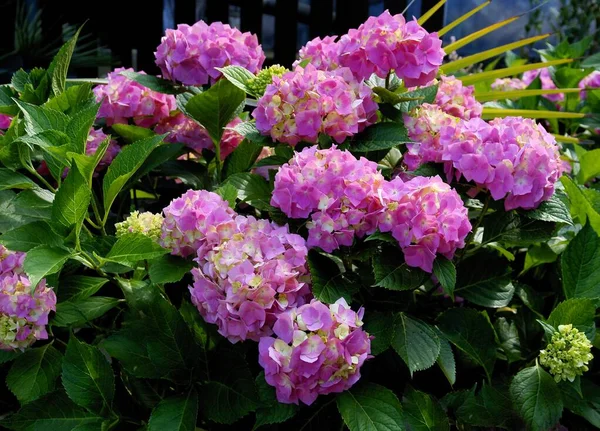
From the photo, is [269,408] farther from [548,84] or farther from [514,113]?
[548,84]

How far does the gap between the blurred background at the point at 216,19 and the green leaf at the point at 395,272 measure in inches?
112

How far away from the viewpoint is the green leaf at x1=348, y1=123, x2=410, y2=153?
113 cm

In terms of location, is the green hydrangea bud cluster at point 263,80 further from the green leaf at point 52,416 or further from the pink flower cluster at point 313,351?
the green leaf at point 52,416

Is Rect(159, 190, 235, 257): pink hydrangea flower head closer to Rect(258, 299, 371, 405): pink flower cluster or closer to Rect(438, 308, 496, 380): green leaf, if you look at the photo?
Rect(258, 299, 371, 405): pink flower cluster

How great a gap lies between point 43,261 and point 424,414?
509 mm

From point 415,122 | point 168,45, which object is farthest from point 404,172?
point 168,45

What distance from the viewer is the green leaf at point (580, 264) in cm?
108

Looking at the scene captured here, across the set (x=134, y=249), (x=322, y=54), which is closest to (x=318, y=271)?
(x=134, y=249)

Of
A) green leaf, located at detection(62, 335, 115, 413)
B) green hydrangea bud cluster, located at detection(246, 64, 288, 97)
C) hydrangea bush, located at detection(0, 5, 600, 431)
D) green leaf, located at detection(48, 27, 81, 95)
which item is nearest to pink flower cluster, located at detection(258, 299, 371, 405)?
hydrangea bush, located at detection(0, 5, 600, 431)

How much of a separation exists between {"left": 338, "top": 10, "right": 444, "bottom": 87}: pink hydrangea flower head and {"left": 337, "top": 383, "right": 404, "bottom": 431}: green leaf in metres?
0.48

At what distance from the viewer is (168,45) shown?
1360 millimetres

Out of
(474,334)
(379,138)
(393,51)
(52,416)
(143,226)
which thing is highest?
(393,51)

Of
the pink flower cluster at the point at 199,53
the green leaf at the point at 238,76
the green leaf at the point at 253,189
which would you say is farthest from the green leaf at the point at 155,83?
the green leaf at the point at 253,189

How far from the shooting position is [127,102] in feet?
4.56
